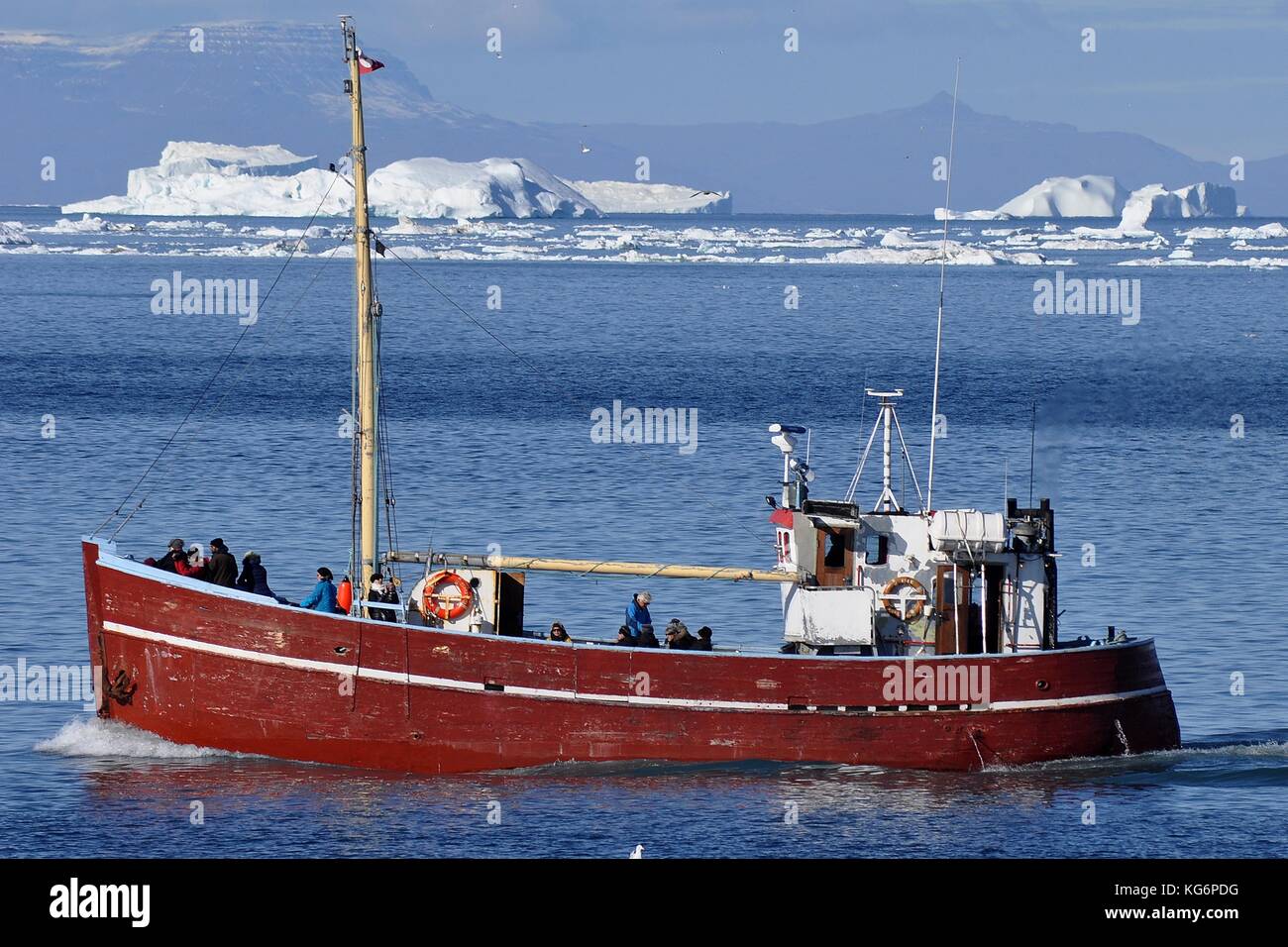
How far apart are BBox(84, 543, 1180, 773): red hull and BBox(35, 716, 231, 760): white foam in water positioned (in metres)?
0.33

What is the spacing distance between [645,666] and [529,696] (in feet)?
5.40

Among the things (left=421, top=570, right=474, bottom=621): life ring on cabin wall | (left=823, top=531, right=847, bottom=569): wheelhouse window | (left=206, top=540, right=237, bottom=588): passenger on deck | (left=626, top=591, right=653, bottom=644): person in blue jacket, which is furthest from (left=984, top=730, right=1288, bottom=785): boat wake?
(left=206, top=540, right=237, bottom=588): passenger on deck

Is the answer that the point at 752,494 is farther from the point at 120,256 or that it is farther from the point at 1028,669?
the point at 120,256

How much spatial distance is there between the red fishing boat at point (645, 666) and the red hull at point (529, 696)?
0.03 m

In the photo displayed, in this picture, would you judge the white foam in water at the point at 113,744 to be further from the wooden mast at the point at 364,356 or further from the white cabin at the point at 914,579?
the white cabin at the point at 914,579

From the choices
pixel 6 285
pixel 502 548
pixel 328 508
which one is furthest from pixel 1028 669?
pixel 6 285

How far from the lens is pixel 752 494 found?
50562 millimetres

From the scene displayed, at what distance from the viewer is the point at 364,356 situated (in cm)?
2772

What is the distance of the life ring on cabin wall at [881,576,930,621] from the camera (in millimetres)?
27359

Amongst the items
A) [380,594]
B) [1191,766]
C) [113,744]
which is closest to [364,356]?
[380,594]

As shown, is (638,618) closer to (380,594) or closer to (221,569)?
(380,594)

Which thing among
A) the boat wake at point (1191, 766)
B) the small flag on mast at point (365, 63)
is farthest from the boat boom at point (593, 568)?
the small flag on mast at point (365, 63)

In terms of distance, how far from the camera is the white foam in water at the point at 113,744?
1083 inches

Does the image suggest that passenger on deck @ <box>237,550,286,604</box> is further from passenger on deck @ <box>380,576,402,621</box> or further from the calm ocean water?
the calm ocean water
